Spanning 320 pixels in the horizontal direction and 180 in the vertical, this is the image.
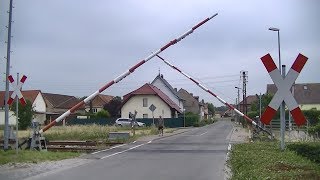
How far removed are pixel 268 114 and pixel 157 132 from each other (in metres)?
33.1

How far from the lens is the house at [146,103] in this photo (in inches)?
3002

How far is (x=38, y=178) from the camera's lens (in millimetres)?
12000

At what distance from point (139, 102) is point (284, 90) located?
6815cm

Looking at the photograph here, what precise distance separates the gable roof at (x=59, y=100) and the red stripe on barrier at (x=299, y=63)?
284 ft

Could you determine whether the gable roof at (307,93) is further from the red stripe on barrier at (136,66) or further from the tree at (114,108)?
the red stripe on barrier at (136,66)

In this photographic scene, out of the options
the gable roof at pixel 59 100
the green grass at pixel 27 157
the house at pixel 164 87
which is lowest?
the green grass at pixel 27 157

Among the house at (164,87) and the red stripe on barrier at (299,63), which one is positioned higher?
the house at (164,87)

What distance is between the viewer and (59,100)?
9869cm

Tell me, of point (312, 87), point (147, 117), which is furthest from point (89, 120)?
point (312, 87)

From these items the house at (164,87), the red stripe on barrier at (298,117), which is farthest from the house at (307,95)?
the red stripe on barrier at (298,117)

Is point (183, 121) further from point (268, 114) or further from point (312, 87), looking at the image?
point (268, 114)

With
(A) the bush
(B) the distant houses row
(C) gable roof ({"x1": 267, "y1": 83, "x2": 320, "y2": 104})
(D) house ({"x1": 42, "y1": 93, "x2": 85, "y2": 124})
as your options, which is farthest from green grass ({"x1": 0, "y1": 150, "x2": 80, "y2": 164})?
(C) gable roof ({"x1": 267, "y1": 83, "x2": 320, "y2": 104})

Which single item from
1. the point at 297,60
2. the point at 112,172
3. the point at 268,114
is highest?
the point at 297,60

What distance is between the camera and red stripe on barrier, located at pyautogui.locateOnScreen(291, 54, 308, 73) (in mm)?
8969
